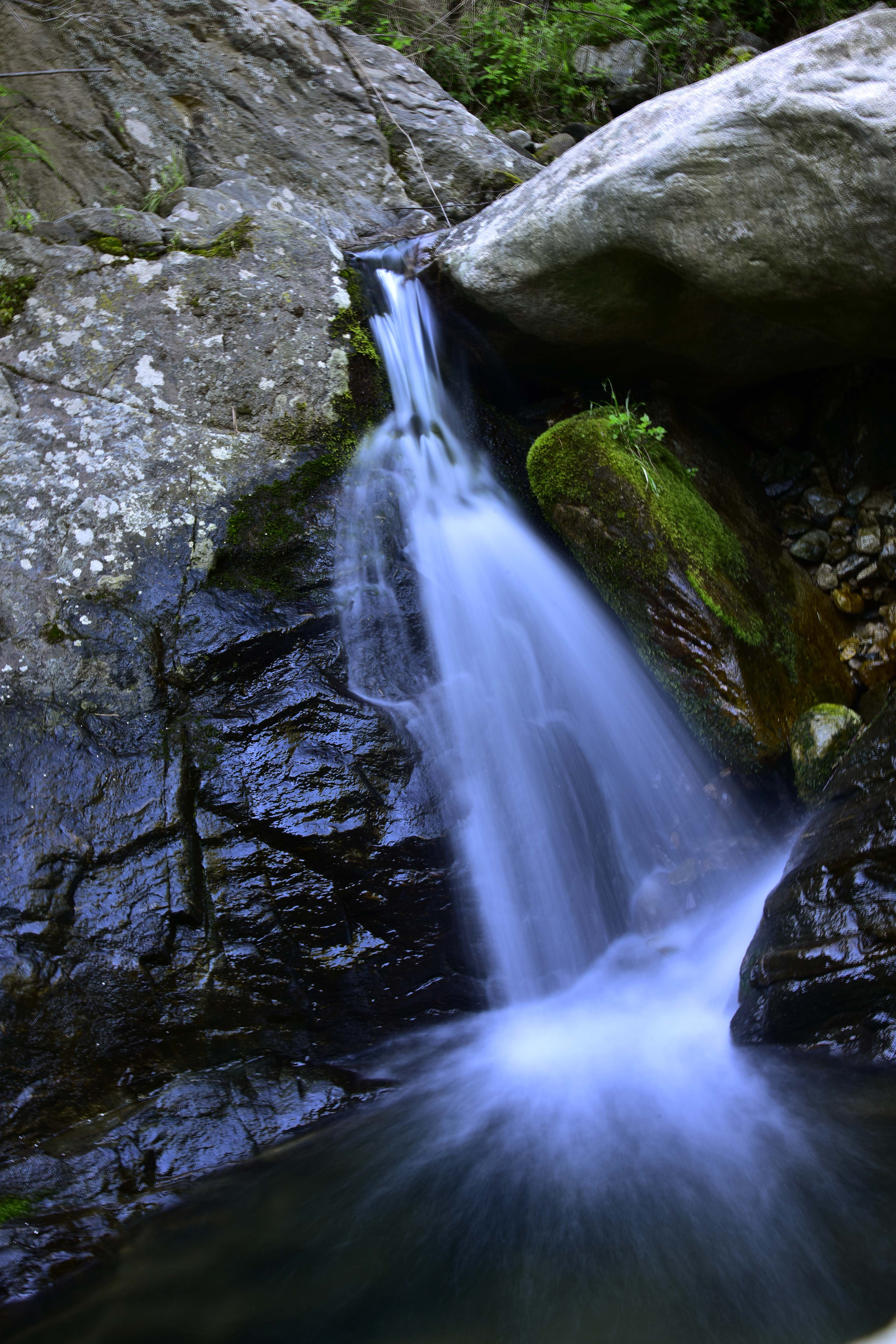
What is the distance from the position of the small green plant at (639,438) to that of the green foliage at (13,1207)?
149 inches

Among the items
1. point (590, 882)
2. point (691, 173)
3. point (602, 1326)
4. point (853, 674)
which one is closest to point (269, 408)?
point (691, 173)

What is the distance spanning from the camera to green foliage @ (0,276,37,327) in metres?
3.97

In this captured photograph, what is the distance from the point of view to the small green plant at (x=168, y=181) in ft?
15.5

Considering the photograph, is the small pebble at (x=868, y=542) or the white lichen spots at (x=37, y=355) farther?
the small pebble at (x=868, y=542)

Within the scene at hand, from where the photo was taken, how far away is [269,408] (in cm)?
412

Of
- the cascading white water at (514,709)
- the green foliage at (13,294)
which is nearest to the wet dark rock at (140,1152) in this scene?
the cascading white water at (514,709)

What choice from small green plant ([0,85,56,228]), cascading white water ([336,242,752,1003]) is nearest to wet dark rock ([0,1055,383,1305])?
cascading white water ([336,242,752,1003])

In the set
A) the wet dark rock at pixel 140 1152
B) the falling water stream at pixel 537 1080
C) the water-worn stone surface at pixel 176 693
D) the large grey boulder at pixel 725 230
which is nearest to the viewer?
the falling water stream at pixel 537 1080

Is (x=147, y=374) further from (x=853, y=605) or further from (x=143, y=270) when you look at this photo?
(x=853, y=605)

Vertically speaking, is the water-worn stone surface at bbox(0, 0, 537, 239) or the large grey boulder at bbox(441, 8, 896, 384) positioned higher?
the water-worn stone surface at bbox(0, 0, 537, 239)

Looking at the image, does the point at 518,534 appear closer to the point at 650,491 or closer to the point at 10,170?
the point at 650,491

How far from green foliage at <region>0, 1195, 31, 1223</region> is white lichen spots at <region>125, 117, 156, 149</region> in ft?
18.1

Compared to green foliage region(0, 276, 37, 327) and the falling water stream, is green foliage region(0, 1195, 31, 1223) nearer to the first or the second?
the falling water stream

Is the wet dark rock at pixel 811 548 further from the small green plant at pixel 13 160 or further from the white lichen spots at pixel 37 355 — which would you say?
the small green plant at pixel 13 160
